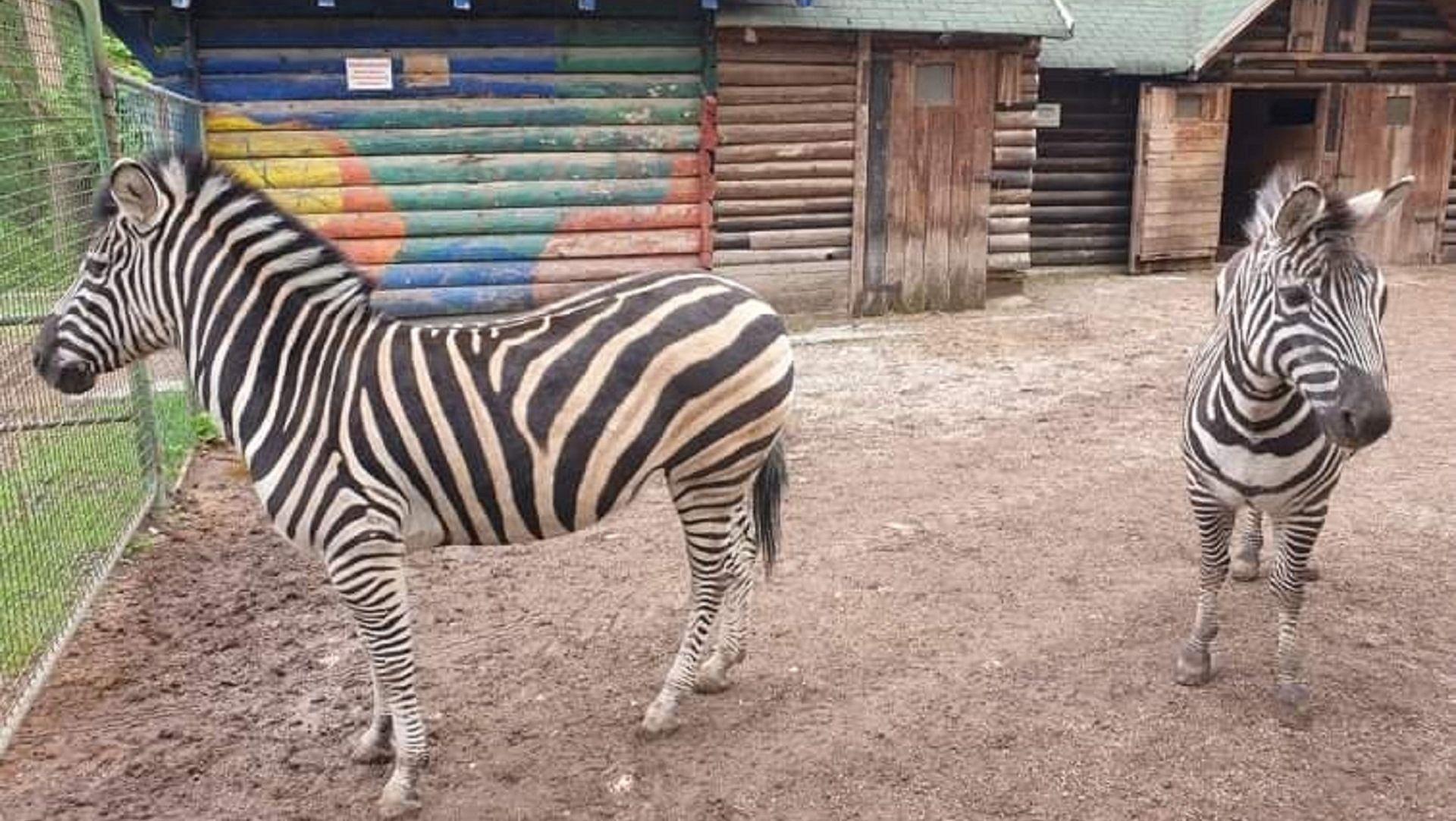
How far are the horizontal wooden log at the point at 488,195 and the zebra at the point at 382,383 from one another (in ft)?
20.3

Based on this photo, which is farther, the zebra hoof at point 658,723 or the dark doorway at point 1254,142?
the dark doorway at point 1254,142

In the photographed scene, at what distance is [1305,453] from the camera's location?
336 cm

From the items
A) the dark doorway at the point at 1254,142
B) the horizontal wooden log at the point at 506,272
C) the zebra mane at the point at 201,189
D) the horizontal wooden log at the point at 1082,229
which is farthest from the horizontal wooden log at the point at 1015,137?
the zebra mane at the point at 201,189

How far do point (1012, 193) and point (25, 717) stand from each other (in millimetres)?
9878

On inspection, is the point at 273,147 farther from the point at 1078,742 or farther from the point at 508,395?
the point at 1078,742

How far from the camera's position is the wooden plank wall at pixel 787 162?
1002 centimetres

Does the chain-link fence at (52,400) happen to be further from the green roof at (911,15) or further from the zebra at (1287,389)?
the green roof at (911,15)

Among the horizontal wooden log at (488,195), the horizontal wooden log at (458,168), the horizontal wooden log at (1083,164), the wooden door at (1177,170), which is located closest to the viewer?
the horizontal wooden log at (458,168)

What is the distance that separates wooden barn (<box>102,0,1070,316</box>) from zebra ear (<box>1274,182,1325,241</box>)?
270 inches

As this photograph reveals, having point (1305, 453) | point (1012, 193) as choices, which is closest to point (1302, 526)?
point (1305, 453)

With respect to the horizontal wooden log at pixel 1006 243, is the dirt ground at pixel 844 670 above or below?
below

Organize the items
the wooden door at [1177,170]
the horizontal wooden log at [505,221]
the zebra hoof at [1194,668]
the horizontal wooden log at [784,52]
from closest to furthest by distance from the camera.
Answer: the zebra hoof at [1194,668] < the horizontal wooden log at [505,221] < the horizontal wooden log at [784,52] < the wooden door at [1177,170]

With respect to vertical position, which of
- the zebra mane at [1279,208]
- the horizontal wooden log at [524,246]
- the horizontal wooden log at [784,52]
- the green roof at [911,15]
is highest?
the green roof at [911,15]

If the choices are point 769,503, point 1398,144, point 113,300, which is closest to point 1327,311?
point 769,503
